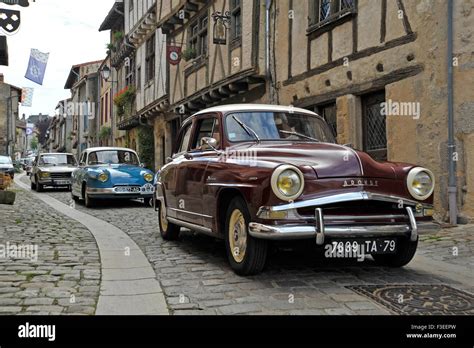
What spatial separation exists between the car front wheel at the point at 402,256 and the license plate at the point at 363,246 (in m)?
0.38

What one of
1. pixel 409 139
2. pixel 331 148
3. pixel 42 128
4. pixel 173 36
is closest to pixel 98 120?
pixel 173 36

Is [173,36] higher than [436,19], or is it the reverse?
[173,36]

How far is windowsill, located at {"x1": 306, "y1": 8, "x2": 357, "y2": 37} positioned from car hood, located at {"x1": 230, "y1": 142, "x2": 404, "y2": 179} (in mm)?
6017

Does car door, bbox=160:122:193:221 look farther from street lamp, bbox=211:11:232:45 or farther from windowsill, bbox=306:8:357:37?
street lamp, bbox=211:11:232:45

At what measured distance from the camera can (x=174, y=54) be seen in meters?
17.1

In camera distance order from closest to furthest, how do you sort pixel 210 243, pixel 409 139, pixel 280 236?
pixel 280 236
pixel 210 243
pixel 409 139

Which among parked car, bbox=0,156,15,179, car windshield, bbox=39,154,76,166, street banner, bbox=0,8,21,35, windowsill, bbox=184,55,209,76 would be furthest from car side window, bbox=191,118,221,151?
parked car, bbox=0,156,15,179

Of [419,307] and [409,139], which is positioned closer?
[419,307]

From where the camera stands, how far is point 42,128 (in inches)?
4272

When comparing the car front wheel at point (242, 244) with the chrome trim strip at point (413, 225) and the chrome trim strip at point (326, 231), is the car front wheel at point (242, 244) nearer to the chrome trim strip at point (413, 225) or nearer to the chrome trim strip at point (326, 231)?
the chrome trim strip at point (326, 231)

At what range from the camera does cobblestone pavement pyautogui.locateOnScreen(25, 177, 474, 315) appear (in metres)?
3.56

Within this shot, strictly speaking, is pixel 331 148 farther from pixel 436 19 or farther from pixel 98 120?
pixel 98 120
